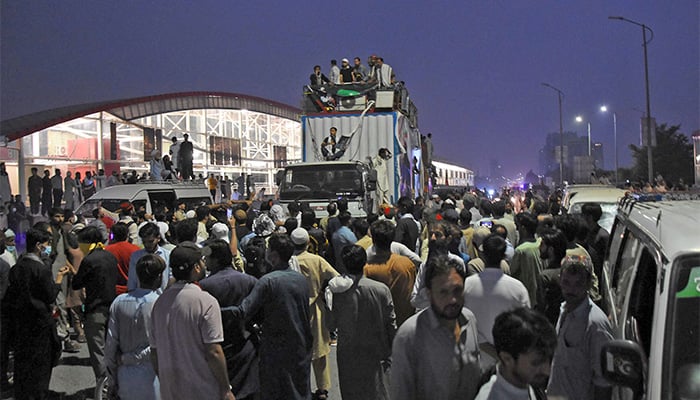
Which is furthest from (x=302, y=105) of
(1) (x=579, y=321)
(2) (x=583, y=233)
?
(1) (x=579, y=321)

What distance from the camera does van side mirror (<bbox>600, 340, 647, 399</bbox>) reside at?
3.06 metres

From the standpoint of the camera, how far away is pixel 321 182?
51.2 ft

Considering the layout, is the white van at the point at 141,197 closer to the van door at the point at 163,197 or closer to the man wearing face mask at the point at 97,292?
the van door at the point at 163,197

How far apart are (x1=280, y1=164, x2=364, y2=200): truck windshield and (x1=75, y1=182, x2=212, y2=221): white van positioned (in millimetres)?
2136

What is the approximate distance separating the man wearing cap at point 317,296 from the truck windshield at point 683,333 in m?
3.98

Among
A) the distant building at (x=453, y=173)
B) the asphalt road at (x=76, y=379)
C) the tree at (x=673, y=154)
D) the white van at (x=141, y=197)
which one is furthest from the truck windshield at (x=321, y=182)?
the distant building at (x=453, y=173)

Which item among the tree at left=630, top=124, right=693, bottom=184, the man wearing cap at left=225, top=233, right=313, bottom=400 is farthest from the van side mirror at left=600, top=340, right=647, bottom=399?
the tree at left=630, top=124, right=693, bottom=184

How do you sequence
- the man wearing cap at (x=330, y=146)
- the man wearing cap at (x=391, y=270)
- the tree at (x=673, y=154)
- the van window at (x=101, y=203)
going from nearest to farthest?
the man wearing cap at (x=391, y=270), the van window at (x=101, y=203), the man wearing cap at (x=330, y=146), the tree at (x=673, y=154)

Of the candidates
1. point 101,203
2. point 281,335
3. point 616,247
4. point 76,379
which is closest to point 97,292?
point 76,379

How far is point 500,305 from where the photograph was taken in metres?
4.99

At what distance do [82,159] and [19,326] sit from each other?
101 feet

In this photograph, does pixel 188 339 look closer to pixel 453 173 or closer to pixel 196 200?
pixel 196 200

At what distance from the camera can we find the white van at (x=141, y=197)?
587 inches

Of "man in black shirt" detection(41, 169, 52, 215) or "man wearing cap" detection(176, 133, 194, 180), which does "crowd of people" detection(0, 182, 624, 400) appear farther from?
"man in black shirt" detection(41, 169, 52, 215)
